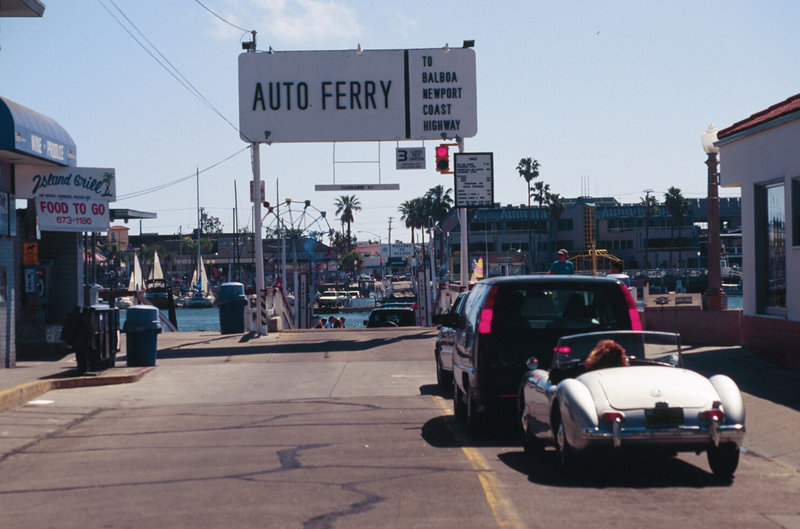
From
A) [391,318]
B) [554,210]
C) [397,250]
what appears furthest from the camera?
[397,250]

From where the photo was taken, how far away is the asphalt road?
6906 millimetres

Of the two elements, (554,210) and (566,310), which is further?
(554,210)

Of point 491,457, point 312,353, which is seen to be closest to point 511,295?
point 491,457

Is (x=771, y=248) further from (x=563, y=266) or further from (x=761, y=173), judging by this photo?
(x=563, y=266)

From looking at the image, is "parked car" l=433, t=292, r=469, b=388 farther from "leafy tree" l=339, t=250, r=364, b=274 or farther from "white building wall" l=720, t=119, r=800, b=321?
"leafy tree" l=339, t=250, r=364, b=274

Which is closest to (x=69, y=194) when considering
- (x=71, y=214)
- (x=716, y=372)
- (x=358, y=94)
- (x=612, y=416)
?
(x=71, y=214)

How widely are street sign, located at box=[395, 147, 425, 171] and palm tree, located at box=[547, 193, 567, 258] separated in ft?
221

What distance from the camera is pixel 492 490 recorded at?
7680mm

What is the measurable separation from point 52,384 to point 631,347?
10.6m

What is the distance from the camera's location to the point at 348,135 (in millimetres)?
27828

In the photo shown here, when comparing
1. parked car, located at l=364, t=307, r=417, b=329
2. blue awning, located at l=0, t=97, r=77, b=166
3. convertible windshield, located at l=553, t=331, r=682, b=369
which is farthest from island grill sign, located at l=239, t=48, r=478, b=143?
convertible windshield, located at l=553, t=331, r=682, b=369

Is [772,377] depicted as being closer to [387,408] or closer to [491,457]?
[387,408]

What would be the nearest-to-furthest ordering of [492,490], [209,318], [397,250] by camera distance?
1. [492,490]
2. [209,318]
3. [397,250]

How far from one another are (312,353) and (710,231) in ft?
31.6
